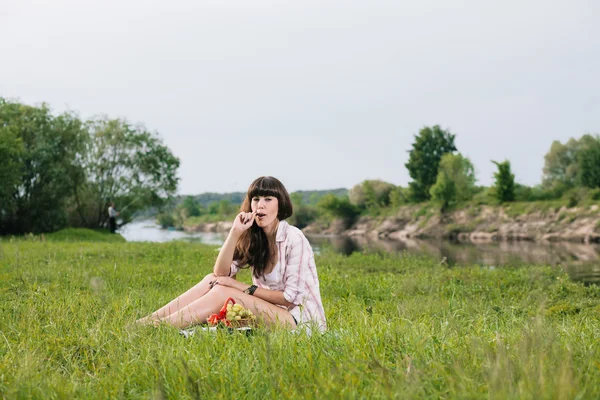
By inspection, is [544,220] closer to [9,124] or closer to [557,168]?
[557,168]

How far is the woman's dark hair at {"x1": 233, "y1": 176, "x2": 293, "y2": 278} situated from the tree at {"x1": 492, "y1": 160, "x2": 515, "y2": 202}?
5101 cm

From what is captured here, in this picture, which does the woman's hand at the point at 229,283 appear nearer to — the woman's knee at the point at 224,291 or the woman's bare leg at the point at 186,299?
the woman's knee at the point at 224,291

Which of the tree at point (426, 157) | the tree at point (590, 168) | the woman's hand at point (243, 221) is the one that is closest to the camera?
the woman's hand at point (243, 221)

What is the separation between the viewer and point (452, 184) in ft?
196

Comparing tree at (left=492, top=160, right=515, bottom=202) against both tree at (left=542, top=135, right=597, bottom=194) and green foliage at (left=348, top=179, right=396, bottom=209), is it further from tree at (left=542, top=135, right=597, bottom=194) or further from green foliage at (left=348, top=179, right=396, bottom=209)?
green foliage at (left=348, top=179, right=396, bottom=209)

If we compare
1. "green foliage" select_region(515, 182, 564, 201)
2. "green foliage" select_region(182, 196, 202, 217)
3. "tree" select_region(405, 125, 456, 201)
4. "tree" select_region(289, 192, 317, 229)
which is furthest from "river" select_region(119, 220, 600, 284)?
"green foliage" select_region(182, 196, 202, 217)

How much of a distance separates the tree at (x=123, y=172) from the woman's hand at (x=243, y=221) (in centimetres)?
3156

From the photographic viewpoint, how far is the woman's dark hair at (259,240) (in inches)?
208

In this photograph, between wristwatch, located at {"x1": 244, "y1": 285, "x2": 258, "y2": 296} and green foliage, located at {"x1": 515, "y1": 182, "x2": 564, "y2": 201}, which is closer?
wristwatch, located at {"x1": 244, "y1": 285, "x2": 258, "y2": 296}

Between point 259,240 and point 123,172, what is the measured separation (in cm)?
3402

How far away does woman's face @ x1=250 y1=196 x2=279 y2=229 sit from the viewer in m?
5.20

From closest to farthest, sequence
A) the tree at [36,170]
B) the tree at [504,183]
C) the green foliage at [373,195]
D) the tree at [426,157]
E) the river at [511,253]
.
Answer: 1. the river at [511,253]
2. the tree at [36,170]
3. the tree at [504,183]
4. the tree at [426,157]
5. the green foliage at [373,195]

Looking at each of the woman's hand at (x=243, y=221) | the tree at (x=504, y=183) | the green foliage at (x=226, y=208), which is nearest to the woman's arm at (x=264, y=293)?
the woman's hand at (x=243, y=221)

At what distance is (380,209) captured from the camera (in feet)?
242
